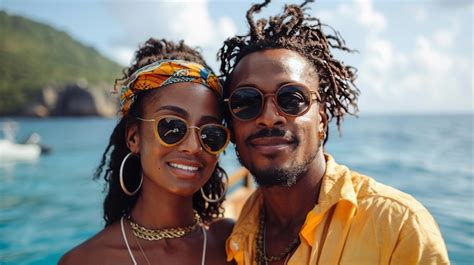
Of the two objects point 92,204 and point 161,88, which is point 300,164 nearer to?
point 161,88

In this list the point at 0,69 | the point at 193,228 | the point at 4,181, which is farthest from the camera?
the point at 0,69

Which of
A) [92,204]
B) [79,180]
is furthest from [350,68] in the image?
[79,180]

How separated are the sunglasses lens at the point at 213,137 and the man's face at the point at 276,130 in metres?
0.18

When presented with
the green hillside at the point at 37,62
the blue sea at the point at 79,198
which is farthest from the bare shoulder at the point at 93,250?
the green hillside at the point at 37,62

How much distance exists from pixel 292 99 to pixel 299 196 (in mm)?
694

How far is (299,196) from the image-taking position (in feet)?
9.74

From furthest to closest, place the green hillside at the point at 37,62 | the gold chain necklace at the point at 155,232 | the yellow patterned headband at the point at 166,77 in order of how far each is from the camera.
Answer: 1. the green hillside at the point at 37,62
2. the gold chain necklace at the point at 155,232
3. the yellow patterned headband at the point at 166,77

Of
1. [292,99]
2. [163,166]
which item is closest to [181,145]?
[163,166]

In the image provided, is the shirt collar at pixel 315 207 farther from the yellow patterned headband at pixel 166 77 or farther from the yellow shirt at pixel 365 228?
the yellow patterned headband at pixel 166 77

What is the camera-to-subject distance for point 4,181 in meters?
16.4

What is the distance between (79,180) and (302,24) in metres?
16.2

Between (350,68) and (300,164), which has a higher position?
(350,68)

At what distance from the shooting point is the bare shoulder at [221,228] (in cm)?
365

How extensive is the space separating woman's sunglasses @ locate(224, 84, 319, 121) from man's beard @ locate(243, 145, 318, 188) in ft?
1.11
